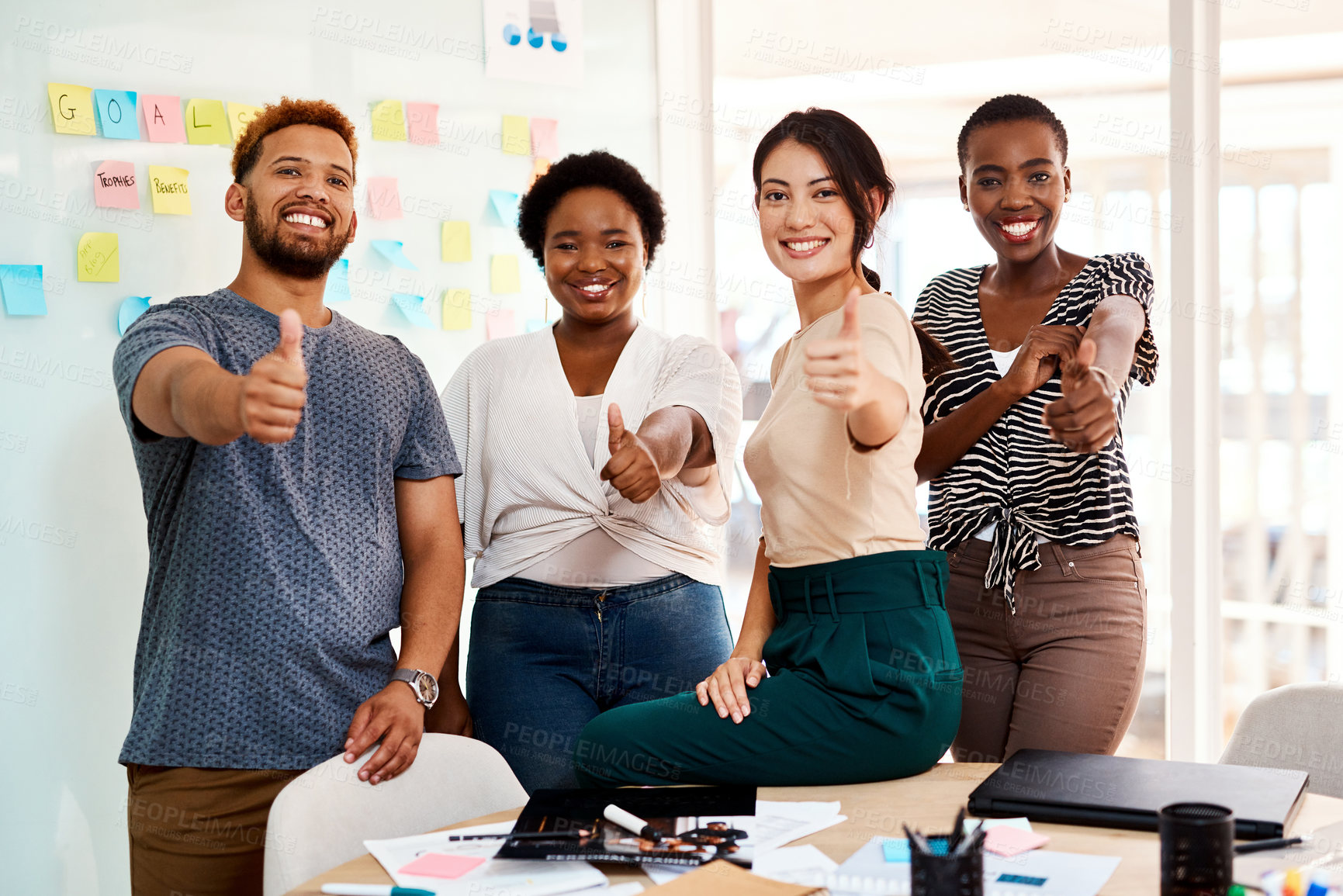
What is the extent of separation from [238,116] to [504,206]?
0.80 m

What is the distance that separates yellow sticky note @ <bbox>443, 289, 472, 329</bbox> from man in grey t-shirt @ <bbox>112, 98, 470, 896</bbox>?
0.97 m

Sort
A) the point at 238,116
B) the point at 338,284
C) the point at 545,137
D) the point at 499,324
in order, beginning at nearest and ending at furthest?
the point at 238,116
the point at 338,284
the point at 499,324
the point at 545,137

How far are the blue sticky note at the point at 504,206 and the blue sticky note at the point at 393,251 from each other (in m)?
0.33

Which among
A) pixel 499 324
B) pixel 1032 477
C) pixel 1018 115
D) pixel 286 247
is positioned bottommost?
pixel 1032 477

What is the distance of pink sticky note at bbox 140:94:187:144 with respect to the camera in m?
2.29

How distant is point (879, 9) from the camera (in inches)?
128

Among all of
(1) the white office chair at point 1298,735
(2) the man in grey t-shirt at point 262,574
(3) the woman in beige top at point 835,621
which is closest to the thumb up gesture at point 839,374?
(3) the woman in beige top at point 835,621

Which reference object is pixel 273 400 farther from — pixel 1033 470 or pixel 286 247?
pixel 1033 470

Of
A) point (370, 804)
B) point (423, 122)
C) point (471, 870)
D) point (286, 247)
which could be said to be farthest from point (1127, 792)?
point (423, 122)

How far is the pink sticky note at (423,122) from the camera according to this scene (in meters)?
2.87

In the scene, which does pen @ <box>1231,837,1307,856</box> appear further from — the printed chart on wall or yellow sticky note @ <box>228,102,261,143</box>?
the printed chart on wall

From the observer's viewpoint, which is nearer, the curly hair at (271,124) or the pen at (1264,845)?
the pen at (1264,845)

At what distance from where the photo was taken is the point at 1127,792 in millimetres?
1392

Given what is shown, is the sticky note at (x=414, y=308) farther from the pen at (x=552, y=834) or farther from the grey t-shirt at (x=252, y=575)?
the pen at (x=552, y=834)
